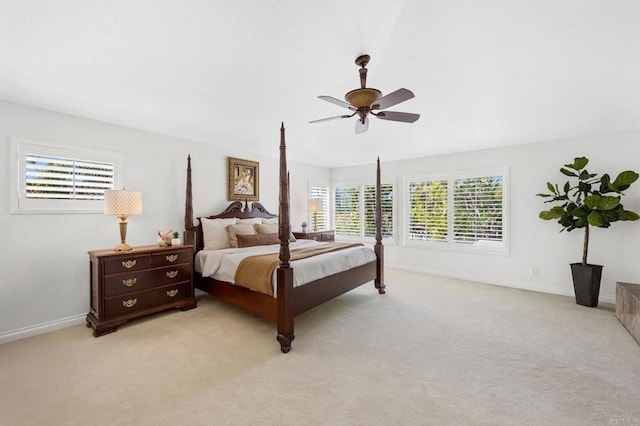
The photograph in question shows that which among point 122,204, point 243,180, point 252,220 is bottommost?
point 252,220

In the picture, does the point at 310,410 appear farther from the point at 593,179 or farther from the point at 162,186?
the point at 593,179

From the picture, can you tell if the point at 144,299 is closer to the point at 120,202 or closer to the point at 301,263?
the point at 120,202

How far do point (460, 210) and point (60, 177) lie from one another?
19.9 feet

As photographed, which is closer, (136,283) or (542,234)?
(136,283)

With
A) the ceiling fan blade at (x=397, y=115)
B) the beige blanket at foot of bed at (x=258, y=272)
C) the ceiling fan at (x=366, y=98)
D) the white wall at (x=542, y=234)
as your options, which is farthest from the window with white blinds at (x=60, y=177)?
the white wall at (x=542, y=234)

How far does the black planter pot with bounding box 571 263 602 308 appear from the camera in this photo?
365 centimetres

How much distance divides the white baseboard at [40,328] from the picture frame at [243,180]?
2.59 metres

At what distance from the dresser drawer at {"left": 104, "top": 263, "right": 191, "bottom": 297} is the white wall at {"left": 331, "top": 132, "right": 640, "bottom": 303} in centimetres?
326

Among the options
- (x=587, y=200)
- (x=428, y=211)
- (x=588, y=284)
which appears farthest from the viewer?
(x=428, y=211)

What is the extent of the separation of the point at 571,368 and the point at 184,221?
4.81m

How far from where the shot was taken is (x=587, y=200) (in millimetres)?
3562

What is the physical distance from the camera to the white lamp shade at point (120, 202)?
306 centimetres

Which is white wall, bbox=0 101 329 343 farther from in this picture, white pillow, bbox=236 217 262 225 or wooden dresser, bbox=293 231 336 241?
wooden dresser, bbox=293 231 336 241

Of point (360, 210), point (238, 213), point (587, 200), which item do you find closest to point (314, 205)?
point (360, 210)
